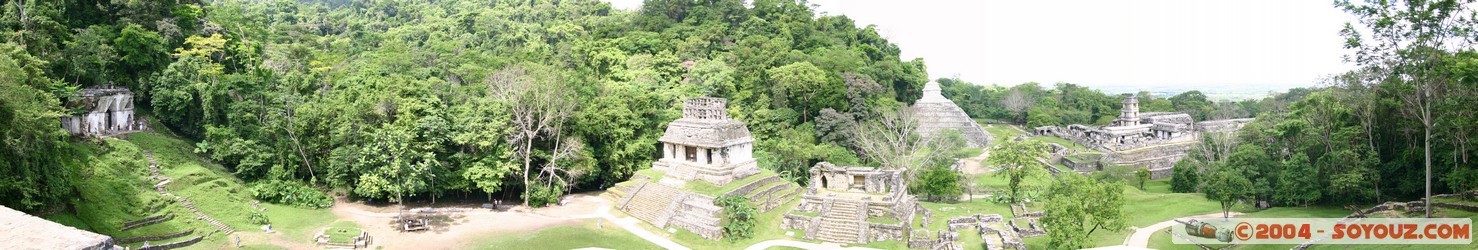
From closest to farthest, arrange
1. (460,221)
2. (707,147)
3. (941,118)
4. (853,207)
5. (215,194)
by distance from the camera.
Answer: (215,194) < (460,221) < (853,207) < (707,147) < (941,118)

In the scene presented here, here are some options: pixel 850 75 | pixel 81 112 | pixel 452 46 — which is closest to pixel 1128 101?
pixel 850 75

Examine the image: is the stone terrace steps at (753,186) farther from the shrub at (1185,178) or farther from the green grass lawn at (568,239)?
the shrub at (1185,178)

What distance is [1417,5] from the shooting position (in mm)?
22219

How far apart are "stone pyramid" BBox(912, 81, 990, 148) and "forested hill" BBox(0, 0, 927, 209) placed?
9785mm

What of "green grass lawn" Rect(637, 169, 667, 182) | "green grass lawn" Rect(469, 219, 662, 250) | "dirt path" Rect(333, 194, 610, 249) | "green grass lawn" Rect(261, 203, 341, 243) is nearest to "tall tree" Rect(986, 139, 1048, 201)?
"green grass lawn" Rect(637, 169, 667, 182)

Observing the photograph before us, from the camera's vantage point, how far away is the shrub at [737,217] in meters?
26.8

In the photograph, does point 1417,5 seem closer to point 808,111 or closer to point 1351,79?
point 1351,79

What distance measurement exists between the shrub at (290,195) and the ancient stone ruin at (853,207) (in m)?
16.2

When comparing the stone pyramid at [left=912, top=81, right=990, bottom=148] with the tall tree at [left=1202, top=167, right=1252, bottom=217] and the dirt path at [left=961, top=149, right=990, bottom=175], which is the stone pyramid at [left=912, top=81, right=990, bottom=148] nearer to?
the dirt path at [left=961, top=149, right=990, bottom=175]

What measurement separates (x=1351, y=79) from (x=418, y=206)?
33.9 metres

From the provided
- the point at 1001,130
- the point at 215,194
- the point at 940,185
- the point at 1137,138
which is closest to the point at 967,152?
the point at 940,185

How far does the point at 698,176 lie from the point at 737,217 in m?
4.40

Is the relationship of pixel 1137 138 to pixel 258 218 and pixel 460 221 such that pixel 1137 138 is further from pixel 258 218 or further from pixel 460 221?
pixel 258 218

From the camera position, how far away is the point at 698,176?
31406mm
